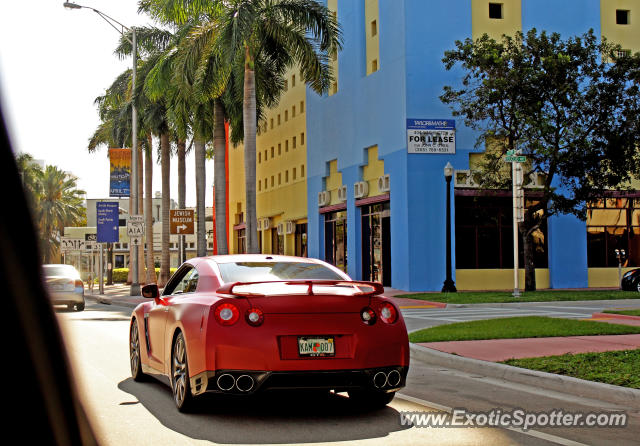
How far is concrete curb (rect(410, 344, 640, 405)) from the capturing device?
9031 millimetres

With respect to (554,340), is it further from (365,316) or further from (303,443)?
(303,443)

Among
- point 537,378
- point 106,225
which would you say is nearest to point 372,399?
point 537,378

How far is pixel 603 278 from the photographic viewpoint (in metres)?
36.2

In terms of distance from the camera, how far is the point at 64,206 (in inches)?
3292

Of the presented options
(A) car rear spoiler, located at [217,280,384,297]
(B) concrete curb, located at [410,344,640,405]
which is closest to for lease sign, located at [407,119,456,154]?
(B) concrete curb, located at [410,344,640,405]

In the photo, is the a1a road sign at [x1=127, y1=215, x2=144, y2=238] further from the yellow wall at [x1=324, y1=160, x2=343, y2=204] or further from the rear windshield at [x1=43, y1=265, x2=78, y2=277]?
the rear windshield at [x1=43, y1=265, x2=78, y2=277]

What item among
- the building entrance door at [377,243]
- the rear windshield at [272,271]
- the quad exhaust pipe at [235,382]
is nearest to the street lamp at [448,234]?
the building entrance door at [377,243]

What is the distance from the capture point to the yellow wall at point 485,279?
112ft

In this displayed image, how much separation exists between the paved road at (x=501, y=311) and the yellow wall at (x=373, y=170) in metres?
12.4

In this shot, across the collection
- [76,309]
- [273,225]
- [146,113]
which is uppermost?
[146,113]

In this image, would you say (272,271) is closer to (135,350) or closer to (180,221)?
(135,350)

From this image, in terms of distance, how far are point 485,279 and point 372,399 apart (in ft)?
87.9

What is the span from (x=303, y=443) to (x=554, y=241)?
30198 mm

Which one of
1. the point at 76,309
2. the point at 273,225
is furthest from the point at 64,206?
the point at 76,309
